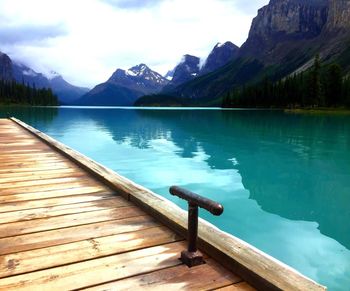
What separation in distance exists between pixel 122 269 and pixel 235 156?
64.3 ft

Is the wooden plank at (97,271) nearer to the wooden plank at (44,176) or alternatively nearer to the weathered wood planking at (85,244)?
the weathered wood planking at (85,244)

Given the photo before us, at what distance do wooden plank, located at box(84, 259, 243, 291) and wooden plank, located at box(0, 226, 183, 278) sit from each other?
72 centimetres

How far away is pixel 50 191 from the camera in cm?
751

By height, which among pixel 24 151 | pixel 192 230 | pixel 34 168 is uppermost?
pixel 192 230

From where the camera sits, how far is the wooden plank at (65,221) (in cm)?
522

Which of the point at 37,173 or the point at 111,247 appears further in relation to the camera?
the point at 37,173

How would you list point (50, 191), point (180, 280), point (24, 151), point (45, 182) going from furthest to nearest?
point (24, 151)
point (45, 182)
point (50, 191)
point (180, 280)

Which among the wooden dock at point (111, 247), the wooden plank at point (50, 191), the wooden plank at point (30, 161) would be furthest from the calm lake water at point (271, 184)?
the wooden plank at point (30, 161)

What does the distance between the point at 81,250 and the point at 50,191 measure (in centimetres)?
332

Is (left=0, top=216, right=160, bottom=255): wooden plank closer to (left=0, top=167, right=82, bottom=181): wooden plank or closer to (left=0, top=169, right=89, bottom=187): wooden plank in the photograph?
(left=0, top=169, right=89, bottom=187): wooden plank

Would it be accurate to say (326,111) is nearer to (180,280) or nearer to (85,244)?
(85,244)

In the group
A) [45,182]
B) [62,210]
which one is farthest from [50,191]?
[62,210]

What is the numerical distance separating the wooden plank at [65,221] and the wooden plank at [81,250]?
2.51 ft

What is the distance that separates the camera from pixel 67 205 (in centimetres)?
649
